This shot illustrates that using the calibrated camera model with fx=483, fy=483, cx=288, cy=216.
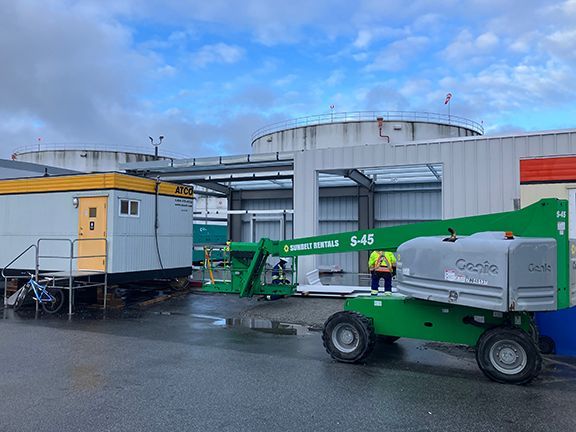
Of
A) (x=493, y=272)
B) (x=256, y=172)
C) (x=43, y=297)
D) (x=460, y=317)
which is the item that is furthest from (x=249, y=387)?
(x=256, y=172)

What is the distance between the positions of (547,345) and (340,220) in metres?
15.1

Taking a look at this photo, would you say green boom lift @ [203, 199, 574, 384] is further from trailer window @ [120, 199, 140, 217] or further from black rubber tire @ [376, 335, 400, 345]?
trailer window @ [120, 199, 140, 217]

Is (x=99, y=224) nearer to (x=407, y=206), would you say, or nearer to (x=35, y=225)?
(x=35, y=225)

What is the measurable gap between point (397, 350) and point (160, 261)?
832 cm

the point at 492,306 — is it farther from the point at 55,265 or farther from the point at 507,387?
the point at 55,265

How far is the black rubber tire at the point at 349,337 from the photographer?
676 centimetres

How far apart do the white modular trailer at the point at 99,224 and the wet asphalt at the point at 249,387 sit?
378 cm

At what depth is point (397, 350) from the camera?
770cm

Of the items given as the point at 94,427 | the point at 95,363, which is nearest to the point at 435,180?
the point at 95,363

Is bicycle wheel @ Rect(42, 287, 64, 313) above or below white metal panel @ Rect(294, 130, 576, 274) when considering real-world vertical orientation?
below

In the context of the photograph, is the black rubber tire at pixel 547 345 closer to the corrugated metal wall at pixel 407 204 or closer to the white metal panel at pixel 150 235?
the white metal panel at pixel 150 235

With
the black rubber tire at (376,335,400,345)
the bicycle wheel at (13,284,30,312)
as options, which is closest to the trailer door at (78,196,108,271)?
the bicycle wheel at (13,284,30,312)

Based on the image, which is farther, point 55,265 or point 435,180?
point 435,180

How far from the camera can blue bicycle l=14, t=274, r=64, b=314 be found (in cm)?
1159
